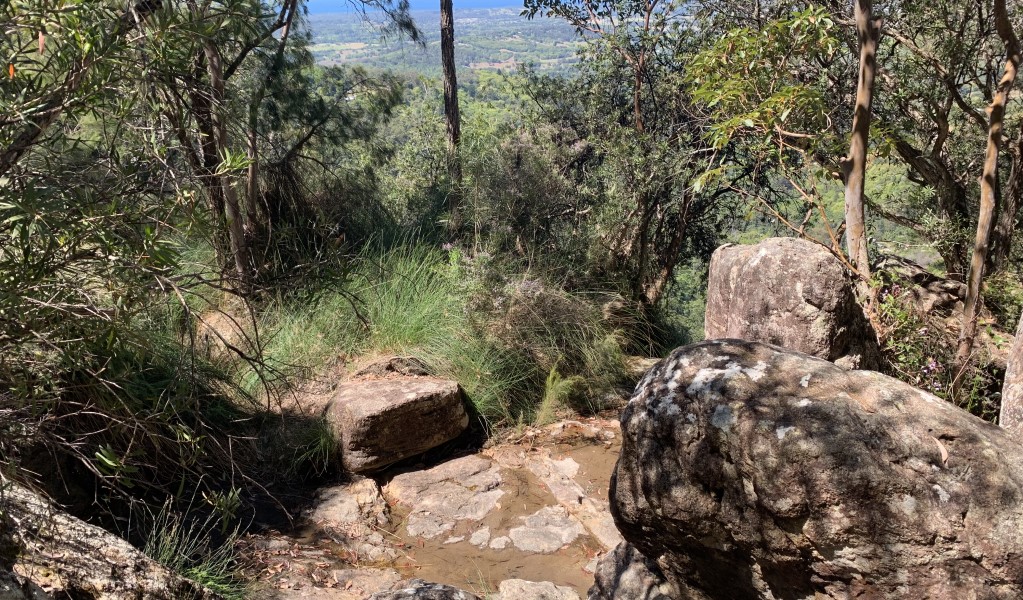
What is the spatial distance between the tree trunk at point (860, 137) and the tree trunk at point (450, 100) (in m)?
4.28

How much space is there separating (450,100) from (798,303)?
15.8 feet

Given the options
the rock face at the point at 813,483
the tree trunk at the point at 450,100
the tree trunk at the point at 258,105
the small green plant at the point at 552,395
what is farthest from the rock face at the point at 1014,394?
the tree trunk at the point at 258,105

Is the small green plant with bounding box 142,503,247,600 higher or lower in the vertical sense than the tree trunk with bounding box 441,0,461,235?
lower

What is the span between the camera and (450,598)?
340cm

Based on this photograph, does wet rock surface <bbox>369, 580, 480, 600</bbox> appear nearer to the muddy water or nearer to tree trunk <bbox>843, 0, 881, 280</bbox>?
the muddy water

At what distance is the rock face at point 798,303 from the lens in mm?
5023

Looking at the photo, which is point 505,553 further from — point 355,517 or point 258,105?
point 258,105

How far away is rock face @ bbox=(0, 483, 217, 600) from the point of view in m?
2.46

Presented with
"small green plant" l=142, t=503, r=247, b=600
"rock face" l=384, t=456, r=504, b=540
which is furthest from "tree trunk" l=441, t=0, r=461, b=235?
"small green plant" l=142, t=503, r=247, b=600

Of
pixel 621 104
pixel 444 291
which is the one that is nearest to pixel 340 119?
pixel 444 291

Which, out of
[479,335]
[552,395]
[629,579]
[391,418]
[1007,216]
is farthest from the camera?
[479,335]

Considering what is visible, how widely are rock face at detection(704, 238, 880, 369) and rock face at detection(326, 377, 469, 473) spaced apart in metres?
2.29

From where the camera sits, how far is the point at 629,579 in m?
3.55

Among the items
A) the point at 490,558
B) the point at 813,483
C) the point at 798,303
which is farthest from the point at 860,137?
the point at 490,558
